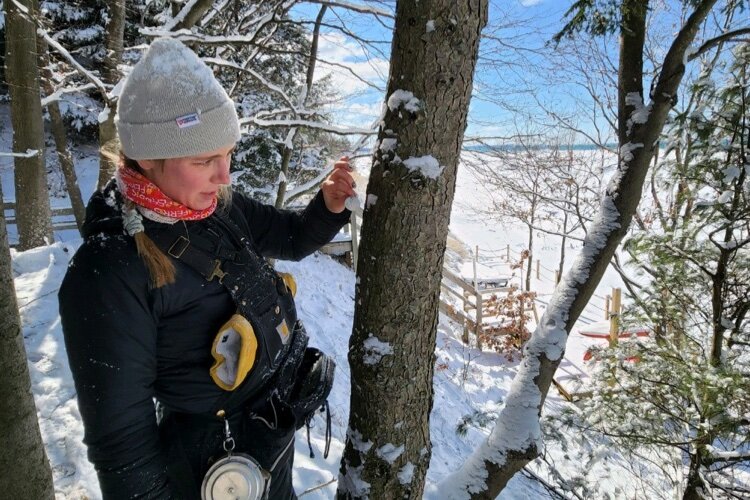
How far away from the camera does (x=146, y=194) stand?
3.83ft

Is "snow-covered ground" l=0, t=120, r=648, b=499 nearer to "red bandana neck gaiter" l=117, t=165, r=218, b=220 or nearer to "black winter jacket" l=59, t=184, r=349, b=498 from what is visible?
"black winter jacket" l=59, t=184, r=349, b=498

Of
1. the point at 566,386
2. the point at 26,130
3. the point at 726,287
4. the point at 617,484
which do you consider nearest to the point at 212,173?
the point at 726,287

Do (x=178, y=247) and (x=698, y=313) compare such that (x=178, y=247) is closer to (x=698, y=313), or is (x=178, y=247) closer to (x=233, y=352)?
(x=233, y=352)

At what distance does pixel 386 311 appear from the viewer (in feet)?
4.70

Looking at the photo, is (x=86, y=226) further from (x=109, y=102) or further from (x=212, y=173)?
(x=109, y=102)

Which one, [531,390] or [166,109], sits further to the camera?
[531,390]

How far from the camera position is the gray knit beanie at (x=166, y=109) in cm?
115

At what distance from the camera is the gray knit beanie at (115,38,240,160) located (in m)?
1.15

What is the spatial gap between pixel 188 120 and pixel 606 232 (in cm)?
313

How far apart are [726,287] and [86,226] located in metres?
4.29

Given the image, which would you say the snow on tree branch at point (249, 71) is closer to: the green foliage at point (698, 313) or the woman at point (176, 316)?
the woman at point (176, 316)

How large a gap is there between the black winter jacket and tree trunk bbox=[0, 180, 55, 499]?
3.71 ft

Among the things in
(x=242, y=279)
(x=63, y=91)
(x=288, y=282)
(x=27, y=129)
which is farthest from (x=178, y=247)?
(x=27, y=129)

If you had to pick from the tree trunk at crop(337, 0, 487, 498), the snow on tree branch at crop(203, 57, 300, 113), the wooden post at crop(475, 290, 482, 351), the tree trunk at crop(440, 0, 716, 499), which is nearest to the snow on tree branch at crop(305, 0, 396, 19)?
the snow on tree branch at crop(203, 57, 300, 113)
